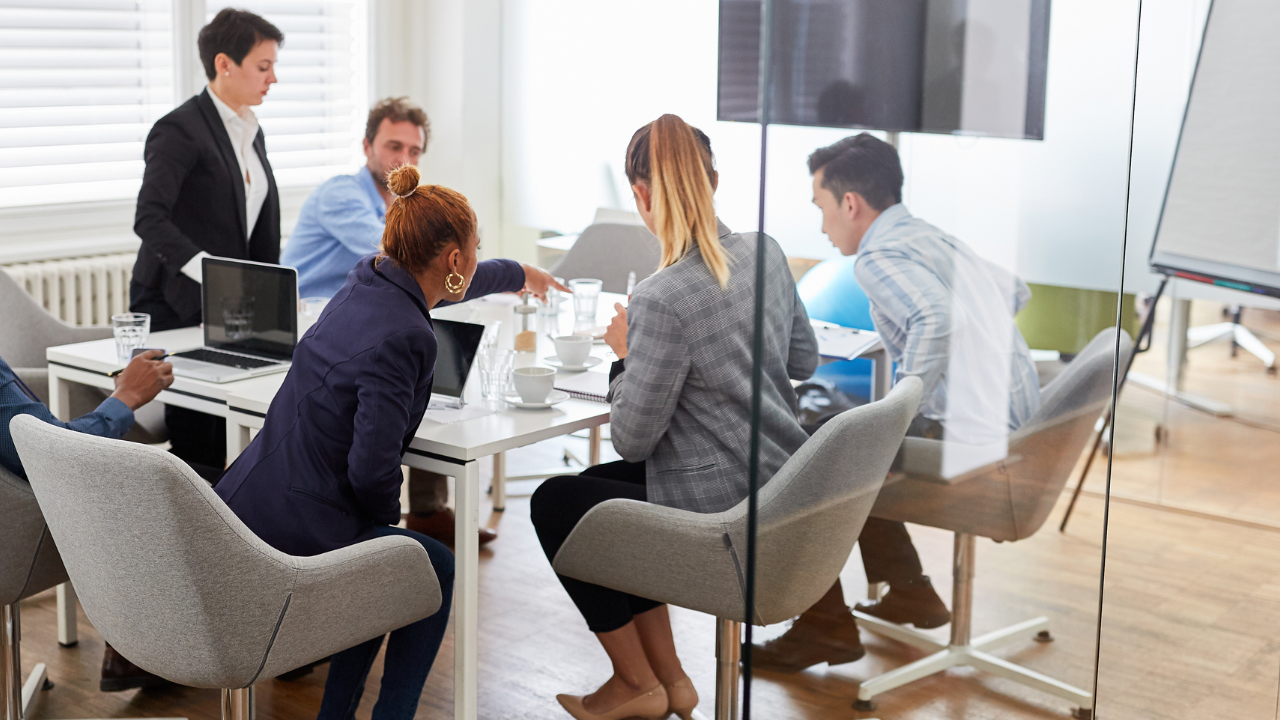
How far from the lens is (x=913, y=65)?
135 centimetres

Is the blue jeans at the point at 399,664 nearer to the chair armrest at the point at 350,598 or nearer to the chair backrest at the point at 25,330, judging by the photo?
the chair armrest at the point at 350,598

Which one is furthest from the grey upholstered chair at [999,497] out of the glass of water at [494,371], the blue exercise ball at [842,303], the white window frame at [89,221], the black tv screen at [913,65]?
the white window frame at [89,221]

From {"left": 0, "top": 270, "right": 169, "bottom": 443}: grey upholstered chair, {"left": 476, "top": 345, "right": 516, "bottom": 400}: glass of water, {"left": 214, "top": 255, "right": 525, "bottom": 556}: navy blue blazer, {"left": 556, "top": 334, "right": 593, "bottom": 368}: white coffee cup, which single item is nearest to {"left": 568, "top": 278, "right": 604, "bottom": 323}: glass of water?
{"left": 556, "top": 334, "right": 593, "bottom": 368}: white coffee cup

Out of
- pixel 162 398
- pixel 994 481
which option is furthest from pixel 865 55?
pixel 162 398

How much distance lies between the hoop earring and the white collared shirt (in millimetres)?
1335

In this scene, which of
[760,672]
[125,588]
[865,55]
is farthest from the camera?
[125,588]

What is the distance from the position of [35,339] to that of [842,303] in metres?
2.43

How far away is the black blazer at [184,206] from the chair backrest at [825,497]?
6.80ft

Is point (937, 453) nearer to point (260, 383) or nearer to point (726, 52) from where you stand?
point (260, 383)

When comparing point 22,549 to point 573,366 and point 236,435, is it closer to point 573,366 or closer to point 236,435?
point 236,435

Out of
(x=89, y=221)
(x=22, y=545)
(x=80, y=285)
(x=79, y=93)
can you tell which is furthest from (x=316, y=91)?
(x=22, y=545)

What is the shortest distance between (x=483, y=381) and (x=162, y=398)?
75 cm

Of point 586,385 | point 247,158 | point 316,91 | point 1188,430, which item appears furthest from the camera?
point 316,91

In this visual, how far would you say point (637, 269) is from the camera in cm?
388
